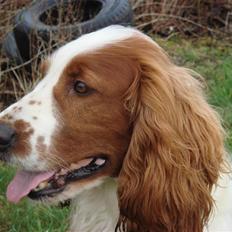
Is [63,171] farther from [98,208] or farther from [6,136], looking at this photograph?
[98,208]

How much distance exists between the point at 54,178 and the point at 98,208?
0.45 metres

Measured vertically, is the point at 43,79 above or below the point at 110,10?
above

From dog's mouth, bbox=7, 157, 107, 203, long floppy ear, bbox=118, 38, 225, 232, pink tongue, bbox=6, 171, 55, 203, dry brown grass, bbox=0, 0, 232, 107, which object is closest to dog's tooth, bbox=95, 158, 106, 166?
dog's mouth, bbox=7, 157, 107, 203

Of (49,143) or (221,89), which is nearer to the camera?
(49,143)

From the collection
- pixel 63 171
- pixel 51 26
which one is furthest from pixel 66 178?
pixel 51 26

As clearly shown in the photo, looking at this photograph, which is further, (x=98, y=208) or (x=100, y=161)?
(x=98, y=208)

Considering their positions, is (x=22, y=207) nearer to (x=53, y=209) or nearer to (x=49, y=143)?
(x=53, y=209)

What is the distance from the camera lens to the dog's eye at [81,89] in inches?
159

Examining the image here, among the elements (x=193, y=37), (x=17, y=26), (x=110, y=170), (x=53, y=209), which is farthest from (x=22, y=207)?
(x=193, y=37)

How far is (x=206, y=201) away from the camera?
13.6 feet

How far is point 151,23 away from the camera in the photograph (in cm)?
957

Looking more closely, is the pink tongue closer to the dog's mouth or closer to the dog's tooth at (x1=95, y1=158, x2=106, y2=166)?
the dog's mouth

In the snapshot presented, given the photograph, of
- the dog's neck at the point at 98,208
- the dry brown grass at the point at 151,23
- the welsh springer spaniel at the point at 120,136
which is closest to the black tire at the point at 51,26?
the dry brown grass at the point at 151,23

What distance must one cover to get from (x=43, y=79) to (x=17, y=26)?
3.65m
